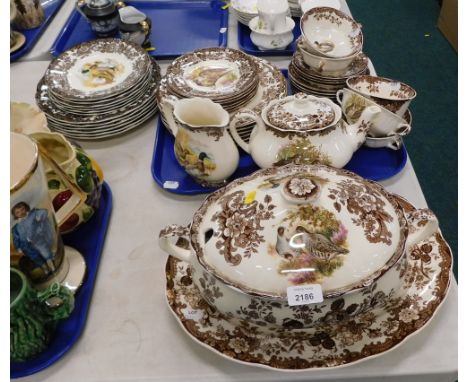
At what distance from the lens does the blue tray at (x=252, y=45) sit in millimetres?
1353

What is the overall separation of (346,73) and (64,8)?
1100 millimetres

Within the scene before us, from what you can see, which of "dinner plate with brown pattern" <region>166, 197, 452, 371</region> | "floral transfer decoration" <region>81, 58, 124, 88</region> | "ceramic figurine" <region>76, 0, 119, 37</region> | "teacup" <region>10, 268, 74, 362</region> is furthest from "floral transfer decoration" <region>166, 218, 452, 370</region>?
"ceramic figurine" <region>76, 0, 119, 37</region>

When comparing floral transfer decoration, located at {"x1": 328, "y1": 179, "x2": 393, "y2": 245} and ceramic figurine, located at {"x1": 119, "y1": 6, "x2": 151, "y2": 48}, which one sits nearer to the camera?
floral transfer decoration, located at {"x1": 328, "y1": 179, "x2": 393, "y2": 245}

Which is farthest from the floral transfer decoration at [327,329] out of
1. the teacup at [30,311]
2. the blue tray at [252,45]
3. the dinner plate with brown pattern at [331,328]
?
the blue tray at [252,45]

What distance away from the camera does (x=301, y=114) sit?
0.89 meters

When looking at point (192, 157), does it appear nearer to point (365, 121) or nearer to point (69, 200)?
point (69, 200)

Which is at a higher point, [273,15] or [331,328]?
[273,15]

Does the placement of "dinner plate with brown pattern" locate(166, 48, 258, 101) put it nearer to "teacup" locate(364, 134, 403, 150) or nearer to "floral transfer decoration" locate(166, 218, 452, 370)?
"teacup" locate(364, 134, 403, 150)

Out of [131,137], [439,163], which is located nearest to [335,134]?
[131,137]

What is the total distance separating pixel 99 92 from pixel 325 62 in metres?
0.54

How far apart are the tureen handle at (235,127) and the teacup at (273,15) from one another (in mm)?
517

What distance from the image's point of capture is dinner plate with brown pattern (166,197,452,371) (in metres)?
0.63

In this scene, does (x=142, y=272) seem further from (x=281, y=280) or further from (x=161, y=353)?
(x=281, y=280)

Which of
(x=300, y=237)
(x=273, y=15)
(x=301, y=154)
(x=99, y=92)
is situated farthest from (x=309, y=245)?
(x=273, y=15)
